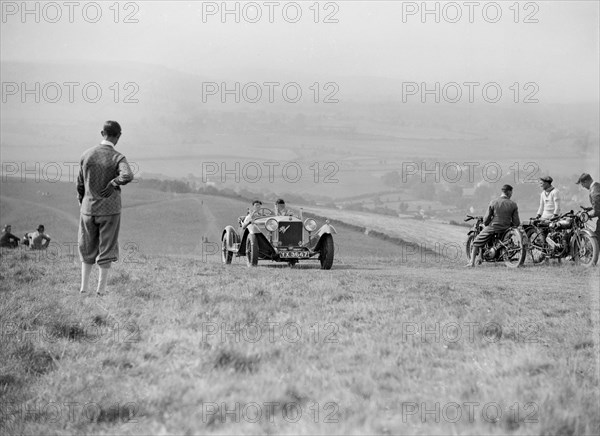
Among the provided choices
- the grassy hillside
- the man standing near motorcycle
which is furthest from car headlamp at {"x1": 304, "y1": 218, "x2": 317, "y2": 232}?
the grassy hillside

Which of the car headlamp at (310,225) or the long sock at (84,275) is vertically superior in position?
the car headlamp at (310,225)

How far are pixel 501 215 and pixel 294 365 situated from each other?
15.3 meters

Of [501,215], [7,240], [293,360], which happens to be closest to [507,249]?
[501,215]

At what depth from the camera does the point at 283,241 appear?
19.7 meters

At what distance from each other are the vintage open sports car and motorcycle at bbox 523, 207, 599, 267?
17.4 ft

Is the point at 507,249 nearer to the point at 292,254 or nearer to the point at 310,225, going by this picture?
the point at 310,225

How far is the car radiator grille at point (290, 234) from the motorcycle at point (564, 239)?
19.8 ft

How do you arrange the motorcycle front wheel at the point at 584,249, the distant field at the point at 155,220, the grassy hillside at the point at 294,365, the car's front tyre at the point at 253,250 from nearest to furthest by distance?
the grassy hillside at the point at 294,365 → the motorcycle front wheel at the point at 584,249 → the car's front tyre at the point at 253,250 → the distant field at the point at 155,220

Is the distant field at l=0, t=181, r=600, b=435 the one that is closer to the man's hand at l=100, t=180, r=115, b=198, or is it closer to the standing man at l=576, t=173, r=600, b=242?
the man's hand at l=100, t=180, r=115, b=198

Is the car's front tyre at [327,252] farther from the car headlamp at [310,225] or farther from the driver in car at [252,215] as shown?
the driver in car at [252,215]

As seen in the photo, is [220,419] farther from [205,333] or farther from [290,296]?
[290,296]

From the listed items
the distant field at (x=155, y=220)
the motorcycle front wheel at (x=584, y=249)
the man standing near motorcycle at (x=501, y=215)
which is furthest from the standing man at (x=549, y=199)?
the distant field at (x=155, y=220)

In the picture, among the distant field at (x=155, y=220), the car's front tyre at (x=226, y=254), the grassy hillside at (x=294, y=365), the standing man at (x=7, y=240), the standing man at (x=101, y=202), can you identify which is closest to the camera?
the grassy hillside at (x=294, y=365)

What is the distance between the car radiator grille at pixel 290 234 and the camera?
1966 centimetres
